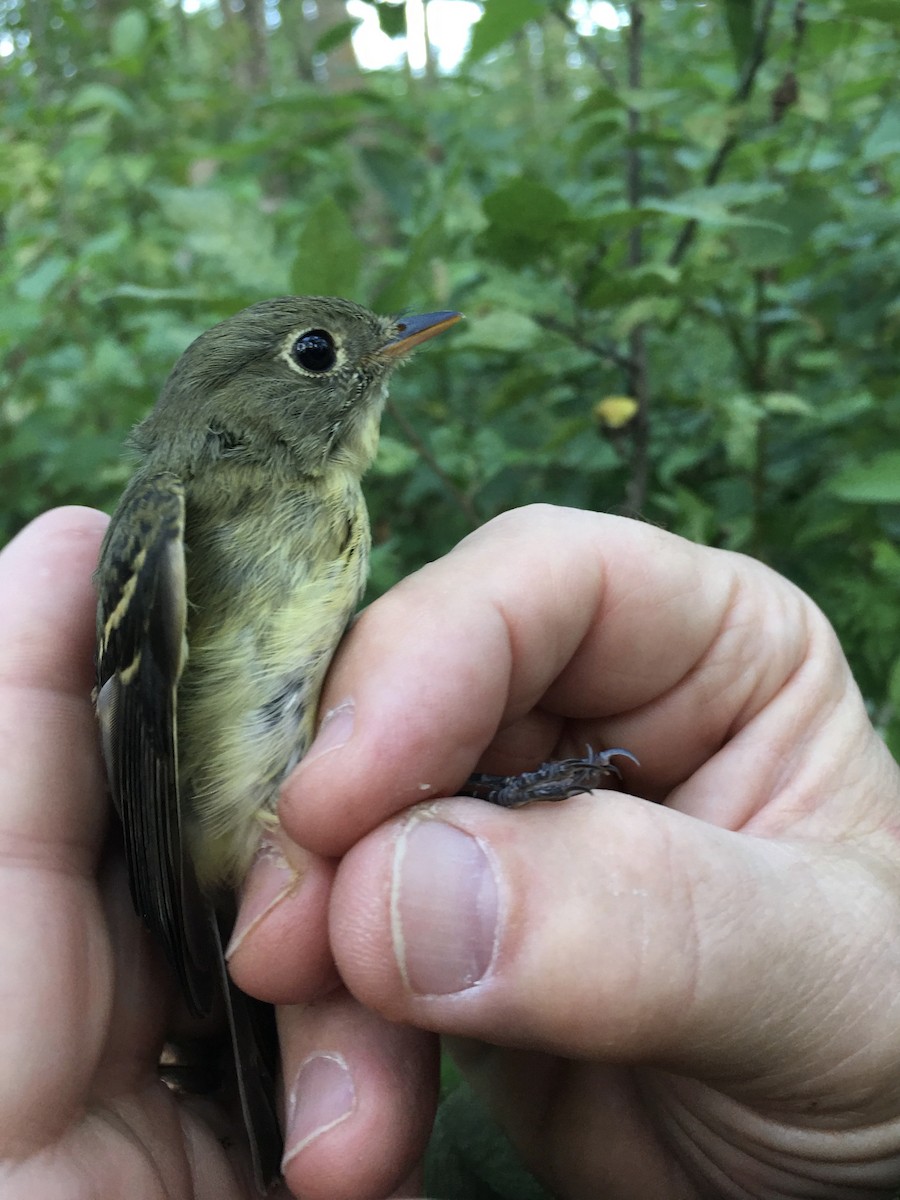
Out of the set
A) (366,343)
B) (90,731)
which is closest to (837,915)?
(90,731)

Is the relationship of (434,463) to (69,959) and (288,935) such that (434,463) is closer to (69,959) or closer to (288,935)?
(288,935)

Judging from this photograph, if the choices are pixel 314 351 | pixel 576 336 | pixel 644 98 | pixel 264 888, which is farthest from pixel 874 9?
pixel 264 888

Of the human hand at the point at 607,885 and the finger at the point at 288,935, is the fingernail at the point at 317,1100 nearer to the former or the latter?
the human hand at the point at 607,885

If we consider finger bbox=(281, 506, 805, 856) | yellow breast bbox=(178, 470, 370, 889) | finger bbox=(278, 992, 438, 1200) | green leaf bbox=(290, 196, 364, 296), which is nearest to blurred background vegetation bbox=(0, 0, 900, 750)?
green leaf bbox=(290, 196, 364, 296)

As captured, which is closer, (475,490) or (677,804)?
(677,804)

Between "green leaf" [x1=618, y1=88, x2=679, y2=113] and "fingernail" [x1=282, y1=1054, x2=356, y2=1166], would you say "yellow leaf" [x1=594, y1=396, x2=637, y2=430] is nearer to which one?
"green leaf" [x1=618, y1=88, x2=679, y2=113]

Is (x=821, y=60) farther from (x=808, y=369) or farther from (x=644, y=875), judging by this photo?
(x=644, y=875)

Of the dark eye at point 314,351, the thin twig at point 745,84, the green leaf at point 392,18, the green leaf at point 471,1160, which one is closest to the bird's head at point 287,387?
the dark eye at point 314,351
